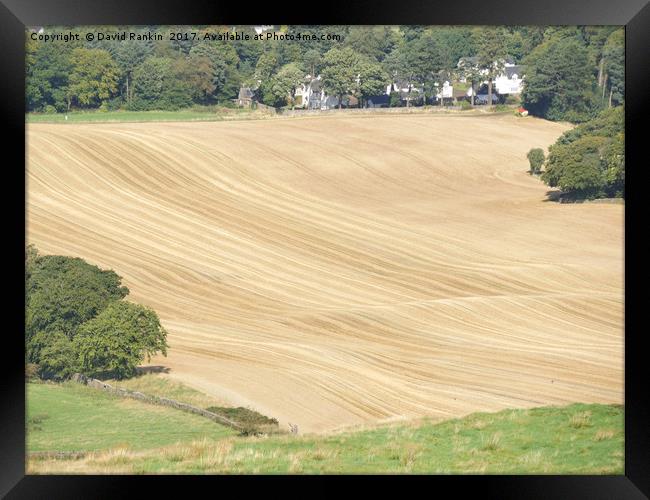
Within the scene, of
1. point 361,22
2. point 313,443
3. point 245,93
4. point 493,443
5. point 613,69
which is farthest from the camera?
point 245,93

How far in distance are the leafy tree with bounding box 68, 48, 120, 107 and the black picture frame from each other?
1287 cm

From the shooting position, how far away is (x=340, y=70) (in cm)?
2761

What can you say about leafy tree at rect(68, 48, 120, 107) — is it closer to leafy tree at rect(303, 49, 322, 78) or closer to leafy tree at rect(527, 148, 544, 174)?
leafy tree at rect(303, 49, 322, 78)

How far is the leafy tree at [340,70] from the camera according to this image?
27.7 meters

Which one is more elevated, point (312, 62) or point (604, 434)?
point (312, 62)

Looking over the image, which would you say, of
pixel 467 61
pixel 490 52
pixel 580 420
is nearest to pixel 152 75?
pixel 467 61

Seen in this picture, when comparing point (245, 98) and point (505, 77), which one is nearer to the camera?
point (505, 77)

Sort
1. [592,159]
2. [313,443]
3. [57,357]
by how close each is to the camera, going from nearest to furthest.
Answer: [313,443], [57,357], [592,159]

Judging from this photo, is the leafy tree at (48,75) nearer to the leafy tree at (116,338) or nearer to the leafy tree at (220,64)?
the leafy tree at (220,64)

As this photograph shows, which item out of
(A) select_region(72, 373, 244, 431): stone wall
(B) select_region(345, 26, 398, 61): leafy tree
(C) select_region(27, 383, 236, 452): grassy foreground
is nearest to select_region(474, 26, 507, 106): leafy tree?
(B) select_region(345, 26, 398, 61): leafy tree

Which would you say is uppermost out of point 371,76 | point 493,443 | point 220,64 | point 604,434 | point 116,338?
point 220,64

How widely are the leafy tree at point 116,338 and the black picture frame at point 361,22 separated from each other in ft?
17.9

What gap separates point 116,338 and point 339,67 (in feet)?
37.0

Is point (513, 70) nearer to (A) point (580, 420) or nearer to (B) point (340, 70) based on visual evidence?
(B) point (340, 70)
